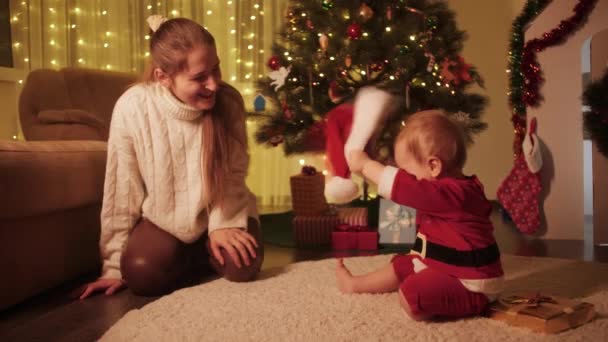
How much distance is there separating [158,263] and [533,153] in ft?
5.28

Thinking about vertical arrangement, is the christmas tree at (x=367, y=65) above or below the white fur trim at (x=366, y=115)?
above

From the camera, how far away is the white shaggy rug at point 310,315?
1196 millimetres

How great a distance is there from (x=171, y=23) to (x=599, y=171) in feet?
5.93

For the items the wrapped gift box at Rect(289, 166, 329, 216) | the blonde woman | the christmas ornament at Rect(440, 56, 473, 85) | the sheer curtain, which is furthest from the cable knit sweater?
the sheer curtain

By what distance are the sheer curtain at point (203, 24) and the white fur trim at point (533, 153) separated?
4.89 feet

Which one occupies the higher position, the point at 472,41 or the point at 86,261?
the point at 472,41

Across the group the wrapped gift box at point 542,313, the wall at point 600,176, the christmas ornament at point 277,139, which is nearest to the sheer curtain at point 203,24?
the christmas ornament at point 277,139

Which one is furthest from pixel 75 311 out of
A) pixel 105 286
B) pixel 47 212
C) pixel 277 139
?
pixel 277 139

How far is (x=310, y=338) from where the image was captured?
1.19 m

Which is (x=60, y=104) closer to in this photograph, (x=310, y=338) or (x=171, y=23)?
(x=171, y=23)

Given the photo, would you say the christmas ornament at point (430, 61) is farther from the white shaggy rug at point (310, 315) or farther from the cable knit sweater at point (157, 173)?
the cable knit sweater at point (157, 173)

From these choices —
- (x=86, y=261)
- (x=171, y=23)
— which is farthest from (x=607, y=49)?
(x=86, y=261)

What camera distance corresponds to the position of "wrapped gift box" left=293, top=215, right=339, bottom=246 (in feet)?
7.86

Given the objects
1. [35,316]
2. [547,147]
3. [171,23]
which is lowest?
[35,316]
